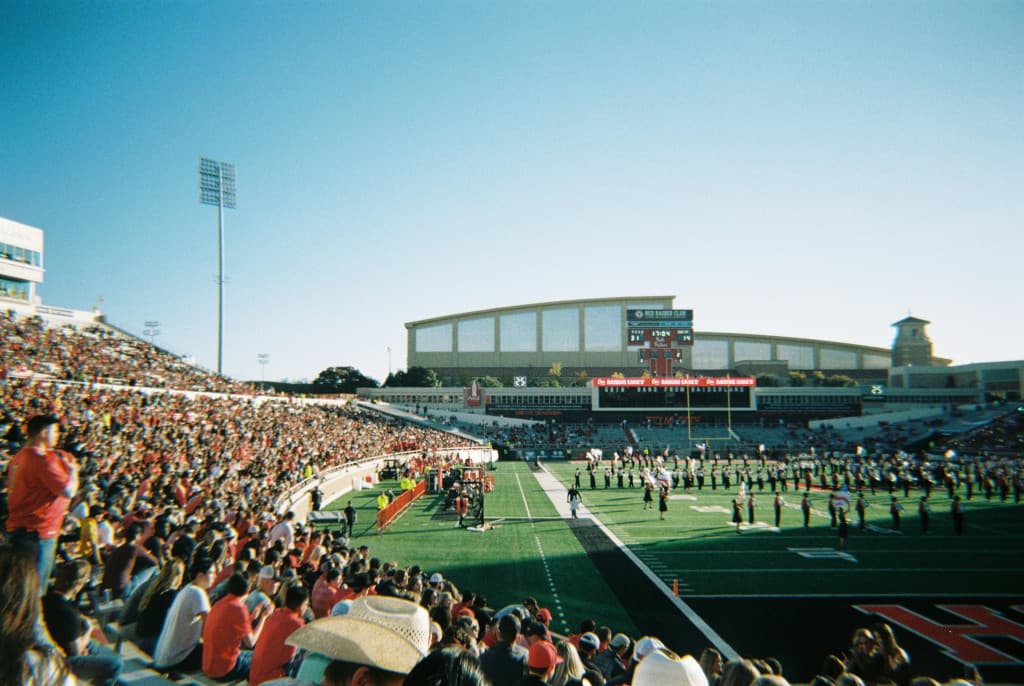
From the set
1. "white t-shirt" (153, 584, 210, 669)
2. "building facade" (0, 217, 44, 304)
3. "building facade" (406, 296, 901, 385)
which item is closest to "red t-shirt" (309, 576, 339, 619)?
"white t-shirt" (153, 584, 210, 669)

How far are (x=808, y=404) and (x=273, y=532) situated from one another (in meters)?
73.2

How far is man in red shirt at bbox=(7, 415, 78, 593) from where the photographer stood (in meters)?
4.81

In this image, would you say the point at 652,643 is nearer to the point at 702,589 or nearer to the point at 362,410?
the point at 702,589

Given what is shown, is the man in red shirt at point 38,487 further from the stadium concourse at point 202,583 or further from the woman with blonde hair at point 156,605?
the woman with blonde hair at point 156,605

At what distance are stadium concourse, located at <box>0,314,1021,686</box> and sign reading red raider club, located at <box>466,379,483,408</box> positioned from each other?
46.2 metres

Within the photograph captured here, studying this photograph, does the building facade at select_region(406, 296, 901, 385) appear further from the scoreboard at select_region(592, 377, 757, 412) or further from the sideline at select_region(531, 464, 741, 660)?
the sideline at select_region(531, 464, 741, 660)

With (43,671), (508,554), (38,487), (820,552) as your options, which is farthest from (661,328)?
(43,671)

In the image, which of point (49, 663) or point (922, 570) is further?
point (922, 570)

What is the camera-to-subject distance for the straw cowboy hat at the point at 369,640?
198 cm

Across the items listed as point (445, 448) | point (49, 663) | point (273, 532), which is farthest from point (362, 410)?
point (49, 663)

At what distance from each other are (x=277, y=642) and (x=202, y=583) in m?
1.15

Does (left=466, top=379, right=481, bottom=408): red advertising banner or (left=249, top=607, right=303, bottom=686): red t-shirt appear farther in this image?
(left=466, top=379, right=481, bottom=408): red advertising banner

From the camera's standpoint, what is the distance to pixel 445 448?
A: 45500 mm

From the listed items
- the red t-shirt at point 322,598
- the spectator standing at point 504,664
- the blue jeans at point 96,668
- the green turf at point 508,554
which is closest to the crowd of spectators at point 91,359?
the green turf at point 508,554
